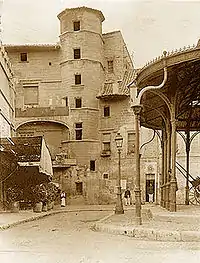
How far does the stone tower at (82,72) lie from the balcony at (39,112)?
2.57 ft

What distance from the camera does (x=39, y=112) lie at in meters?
34.3

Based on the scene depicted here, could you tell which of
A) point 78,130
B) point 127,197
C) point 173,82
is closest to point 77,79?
point 78,130

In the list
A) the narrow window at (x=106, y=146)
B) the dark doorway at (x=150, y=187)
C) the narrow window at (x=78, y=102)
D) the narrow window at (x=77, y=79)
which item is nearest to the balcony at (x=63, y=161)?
the narrow window at (x=106, y=146)

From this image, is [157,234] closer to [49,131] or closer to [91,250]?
[91,250]

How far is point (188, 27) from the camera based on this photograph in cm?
1173

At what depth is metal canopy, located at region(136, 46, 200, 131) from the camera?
13289 millimetres

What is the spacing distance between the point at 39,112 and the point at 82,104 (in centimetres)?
318

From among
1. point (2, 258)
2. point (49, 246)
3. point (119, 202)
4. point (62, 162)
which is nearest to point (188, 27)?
point (49, 246)

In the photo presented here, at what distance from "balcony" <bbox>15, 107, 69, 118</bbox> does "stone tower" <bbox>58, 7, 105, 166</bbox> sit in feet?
2.57

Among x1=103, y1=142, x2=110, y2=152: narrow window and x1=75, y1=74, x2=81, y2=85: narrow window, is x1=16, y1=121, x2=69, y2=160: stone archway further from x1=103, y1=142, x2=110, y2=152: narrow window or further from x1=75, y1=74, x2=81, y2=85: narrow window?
x1=75, y1=74, x2=81, y2=85: narrow window

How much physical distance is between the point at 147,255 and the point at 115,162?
1053 inches

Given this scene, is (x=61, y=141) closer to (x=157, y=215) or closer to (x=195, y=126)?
(x=195, y=126)

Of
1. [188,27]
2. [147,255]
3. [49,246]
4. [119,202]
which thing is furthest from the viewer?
[119,202]

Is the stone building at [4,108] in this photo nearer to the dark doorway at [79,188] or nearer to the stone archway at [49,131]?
the stone archway at [49,131]
